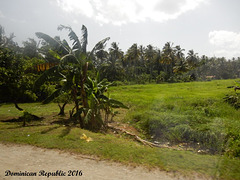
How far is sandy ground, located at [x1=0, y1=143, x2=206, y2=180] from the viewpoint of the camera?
382cm

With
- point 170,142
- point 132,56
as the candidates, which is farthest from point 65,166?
point 132,56

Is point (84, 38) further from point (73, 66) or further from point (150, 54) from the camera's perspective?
point (150, 54)

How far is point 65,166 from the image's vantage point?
422cm

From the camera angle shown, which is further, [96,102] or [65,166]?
[96,102]

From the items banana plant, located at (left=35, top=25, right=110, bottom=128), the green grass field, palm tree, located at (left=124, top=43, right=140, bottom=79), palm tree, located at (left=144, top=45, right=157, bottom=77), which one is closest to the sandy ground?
the green grass field

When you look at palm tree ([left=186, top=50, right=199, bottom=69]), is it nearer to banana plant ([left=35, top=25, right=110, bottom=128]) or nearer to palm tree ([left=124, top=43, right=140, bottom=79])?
palm tree ([left=124, top=43, right=140, bottom=79])

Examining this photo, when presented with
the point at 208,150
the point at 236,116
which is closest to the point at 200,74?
the point at 236,116

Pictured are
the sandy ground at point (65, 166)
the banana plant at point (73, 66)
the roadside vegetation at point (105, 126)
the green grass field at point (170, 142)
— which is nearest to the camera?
the sandy ground at point (65, 166)

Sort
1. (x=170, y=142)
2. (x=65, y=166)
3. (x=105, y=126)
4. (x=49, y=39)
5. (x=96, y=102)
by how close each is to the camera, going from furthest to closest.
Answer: (x=105, y=126), (x=96, y=102), (x=49, y=39), (x=170, y=142), (x=65, y=166)

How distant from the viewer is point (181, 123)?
787 cm

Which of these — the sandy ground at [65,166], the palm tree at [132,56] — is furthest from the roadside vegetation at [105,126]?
the palm tree at [132,56]

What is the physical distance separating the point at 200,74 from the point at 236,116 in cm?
4665

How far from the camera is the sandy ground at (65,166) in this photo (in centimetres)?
382

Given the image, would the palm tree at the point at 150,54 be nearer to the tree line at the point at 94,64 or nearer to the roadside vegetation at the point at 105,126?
the tree line at the point at 94,64
